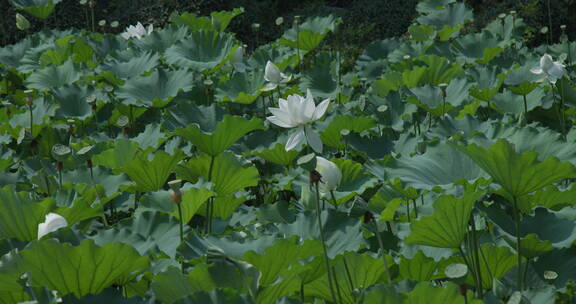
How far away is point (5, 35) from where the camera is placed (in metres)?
4.62

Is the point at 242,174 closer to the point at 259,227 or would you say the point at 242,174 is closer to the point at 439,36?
the point at 259,227

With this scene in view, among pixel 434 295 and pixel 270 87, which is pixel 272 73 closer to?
pixel 270 87

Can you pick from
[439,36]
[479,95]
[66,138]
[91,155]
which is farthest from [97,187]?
[439,36]

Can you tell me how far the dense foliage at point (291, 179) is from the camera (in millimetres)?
1207

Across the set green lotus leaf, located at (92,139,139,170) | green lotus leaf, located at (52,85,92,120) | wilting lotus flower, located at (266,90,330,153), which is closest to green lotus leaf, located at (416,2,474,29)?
green lotus leaf, located at (52,85,92,120)

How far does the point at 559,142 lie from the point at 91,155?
1.22 metres

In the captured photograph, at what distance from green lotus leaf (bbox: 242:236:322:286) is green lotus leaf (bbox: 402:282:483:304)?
8.1 inches

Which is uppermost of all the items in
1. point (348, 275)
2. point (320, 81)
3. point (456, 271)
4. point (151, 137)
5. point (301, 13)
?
point (456, 271)

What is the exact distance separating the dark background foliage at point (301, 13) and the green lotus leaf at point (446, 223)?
2866 millimetres

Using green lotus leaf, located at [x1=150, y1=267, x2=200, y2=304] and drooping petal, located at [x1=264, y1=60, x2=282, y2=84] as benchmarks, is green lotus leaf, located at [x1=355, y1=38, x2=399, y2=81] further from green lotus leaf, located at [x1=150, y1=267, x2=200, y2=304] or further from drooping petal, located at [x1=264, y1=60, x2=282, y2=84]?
green lotus leaf, located at [x1=150, y1=267, x2=200, y2=304]

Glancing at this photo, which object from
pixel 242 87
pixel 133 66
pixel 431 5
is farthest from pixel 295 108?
pixel 431 5

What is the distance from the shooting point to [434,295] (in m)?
1.10

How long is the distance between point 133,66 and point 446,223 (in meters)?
1.77

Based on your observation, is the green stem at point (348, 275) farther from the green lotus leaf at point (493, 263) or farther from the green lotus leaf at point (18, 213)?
the green lotus leaf at point (18, 213)
